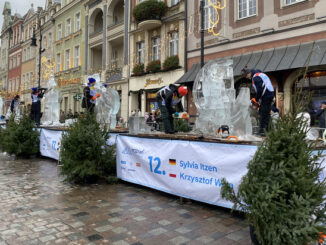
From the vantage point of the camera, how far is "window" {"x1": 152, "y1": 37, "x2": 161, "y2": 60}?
2078 centimetres

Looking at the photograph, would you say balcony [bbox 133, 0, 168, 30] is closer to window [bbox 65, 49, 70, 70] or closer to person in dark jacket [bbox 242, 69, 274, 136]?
window [bbox 65, 49, 70, 70]

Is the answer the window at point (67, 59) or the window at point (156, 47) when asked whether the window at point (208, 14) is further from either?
the window at point (67, 59)

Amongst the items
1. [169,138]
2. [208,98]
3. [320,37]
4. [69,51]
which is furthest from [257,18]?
[69,51]

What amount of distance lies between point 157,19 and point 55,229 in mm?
17987

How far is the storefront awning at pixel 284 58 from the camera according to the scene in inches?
444

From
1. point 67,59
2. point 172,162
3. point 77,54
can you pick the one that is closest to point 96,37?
point 77,54

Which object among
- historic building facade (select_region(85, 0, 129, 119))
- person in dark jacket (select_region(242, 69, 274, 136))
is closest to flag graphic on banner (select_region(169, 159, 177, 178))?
person in dark jacket (select_region(242, 69, 274, 136))

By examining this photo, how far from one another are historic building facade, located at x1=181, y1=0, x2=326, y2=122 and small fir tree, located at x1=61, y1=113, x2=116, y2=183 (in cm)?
611

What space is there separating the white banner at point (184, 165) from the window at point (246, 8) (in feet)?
38.7

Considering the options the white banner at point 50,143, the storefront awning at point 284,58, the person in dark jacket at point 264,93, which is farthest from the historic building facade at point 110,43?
the person in dark jacket at point 264,93

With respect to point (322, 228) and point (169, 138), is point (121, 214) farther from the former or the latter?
point (322, 228)

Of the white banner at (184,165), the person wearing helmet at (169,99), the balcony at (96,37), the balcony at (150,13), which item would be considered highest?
the balcony at (96,37)

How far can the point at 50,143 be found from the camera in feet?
31.7

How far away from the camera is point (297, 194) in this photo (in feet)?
8.58
